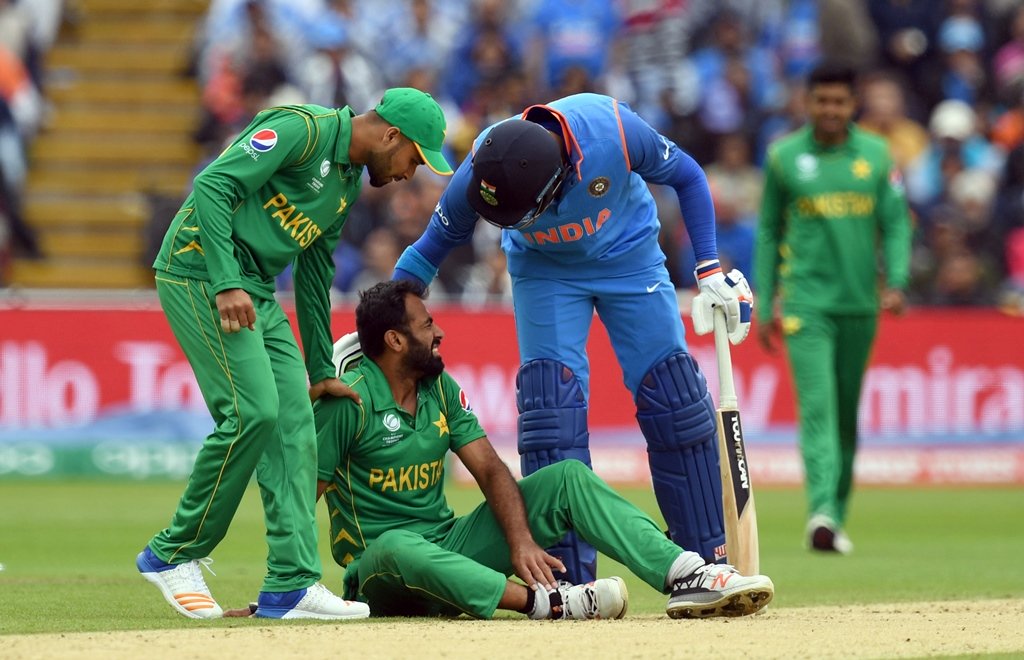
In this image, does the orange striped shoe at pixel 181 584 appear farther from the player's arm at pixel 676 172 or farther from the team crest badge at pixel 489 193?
the player's arm at pixel 676 172

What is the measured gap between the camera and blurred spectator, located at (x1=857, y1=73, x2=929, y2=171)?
19.0m

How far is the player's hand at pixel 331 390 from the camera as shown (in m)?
7.56

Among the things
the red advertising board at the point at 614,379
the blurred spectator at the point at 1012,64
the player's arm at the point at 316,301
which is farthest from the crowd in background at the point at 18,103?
the player's arm at the point at 316,301

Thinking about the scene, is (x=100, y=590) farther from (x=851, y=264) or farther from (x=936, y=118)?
(x=936, y=118)

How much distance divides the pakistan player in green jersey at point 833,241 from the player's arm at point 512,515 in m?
4.41

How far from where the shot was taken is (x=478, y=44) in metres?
19.4

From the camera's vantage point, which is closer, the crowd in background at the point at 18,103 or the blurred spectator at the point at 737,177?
the blurred spectator at the point at 737,177

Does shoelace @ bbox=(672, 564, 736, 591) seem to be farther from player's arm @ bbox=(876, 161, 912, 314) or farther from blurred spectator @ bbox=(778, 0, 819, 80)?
blurred spectator @ bbox=(778, 0, 819, 80)

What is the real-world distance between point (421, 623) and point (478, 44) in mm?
13141

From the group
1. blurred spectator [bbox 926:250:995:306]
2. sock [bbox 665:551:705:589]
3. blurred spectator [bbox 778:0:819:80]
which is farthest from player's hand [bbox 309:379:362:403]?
blurred spectator [bbox 778:0:819:80]

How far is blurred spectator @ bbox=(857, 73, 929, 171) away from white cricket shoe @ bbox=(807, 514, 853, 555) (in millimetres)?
8607

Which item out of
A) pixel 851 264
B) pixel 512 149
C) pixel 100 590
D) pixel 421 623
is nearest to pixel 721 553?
pixel 421 623

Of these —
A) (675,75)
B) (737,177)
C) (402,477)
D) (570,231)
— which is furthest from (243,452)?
(675,75)

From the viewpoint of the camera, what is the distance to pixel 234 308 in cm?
708
